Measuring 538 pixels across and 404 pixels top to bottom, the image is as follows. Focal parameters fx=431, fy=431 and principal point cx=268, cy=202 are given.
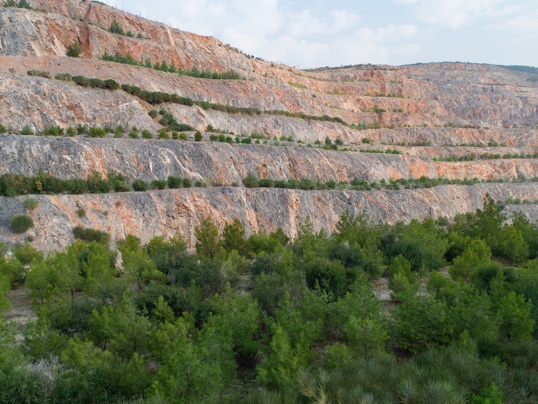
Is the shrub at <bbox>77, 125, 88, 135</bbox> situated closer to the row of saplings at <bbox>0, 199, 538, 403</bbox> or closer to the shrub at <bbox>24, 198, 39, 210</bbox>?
the shrub at <bbox>24, 198, 39, 210</bbox>

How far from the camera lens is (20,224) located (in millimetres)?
19859

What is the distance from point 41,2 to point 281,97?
1144 inches

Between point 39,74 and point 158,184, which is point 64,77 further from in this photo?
point 158,184

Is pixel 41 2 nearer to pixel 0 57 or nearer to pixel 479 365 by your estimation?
pixel 0 57

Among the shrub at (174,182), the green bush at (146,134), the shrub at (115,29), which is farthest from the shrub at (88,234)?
the shrub at (115,29)

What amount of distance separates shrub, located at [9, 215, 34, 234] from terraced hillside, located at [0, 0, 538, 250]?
1.03ft

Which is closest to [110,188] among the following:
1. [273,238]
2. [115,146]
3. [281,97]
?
[115,146]

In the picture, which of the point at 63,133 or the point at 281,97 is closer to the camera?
the point at 63,133

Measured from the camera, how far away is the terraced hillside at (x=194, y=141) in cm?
2462

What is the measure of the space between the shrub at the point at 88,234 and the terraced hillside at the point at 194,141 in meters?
0.42

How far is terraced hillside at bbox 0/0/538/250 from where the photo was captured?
24.6 m

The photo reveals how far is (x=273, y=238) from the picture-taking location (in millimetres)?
21500

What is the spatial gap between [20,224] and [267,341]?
15.9 metres

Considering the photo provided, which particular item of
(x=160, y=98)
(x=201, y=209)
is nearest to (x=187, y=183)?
(x=201, y=209)
